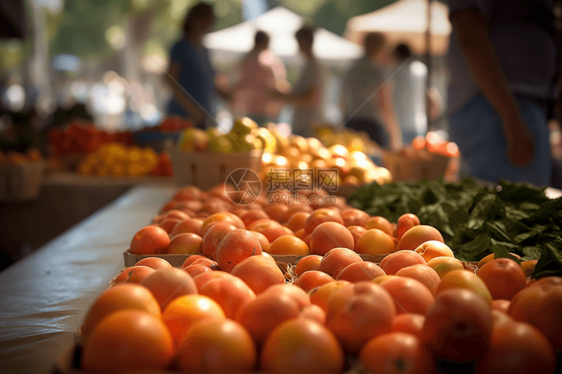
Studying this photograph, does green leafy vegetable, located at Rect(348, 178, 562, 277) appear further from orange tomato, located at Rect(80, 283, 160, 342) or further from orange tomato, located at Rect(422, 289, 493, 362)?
orange tomato, located at Rect(80, 283, 160, 342)

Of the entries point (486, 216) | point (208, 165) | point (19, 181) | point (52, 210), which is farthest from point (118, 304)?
point (52, 210)

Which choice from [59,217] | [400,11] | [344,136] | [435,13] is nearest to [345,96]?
[400,11]

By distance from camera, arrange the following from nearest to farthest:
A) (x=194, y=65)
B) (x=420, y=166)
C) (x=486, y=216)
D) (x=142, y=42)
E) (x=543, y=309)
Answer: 1. (x=543, y=309)
2. (x=486, y=216)
3. (x=420, y=166)
4. (x=194, y=65)
5. (x=142, y=42)

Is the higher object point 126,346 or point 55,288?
point 126,346

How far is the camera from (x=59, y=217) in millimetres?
3170

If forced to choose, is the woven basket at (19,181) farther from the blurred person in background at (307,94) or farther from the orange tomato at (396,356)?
the orange tomato at (396,356)

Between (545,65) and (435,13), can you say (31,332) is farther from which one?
(435,13)

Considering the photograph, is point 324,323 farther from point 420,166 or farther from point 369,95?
point 369,95

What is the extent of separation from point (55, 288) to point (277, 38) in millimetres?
6191

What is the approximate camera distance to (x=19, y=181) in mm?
2912

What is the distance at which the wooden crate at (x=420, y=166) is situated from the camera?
2693 millimetres
